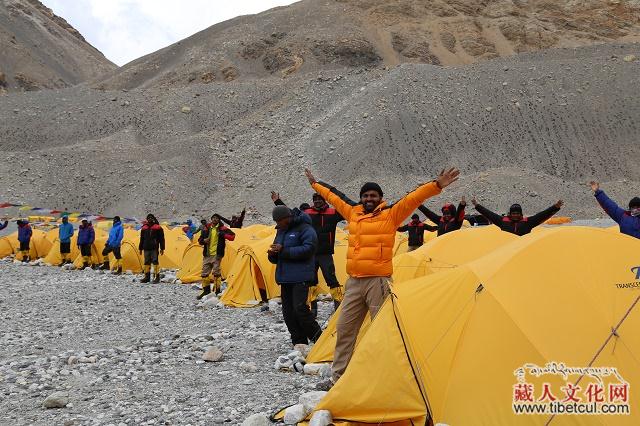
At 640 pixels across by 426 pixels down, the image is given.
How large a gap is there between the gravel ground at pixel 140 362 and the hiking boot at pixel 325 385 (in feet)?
0.28

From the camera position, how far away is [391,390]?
470cm

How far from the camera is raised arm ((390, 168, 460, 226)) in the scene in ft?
17.2

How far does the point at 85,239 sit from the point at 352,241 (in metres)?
16.4

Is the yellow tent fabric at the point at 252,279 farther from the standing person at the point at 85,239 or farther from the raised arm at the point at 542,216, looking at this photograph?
the standing person at the point at 85,239

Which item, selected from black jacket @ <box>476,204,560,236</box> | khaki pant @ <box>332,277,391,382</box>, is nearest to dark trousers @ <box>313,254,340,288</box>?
black jacket @ <box>476,204,560,236</box>

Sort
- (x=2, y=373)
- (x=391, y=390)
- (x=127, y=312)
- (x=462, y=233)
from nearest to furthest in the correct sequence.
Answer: (x=391, y=390) < (x=2, y=373) < (x=462, y=233) < (x=127, y=312)

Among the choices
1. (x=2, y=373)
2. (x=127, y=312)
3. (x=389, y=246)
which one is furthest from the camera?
(x=127, y=312)

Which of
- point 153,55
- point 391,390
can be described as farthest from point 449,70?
point 391,390

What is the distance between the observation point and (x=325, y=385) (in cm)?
632

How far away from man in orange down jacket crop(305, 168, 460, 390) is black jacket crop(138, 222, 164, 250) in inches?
410

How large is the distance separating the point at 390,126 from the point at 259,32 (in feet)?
133

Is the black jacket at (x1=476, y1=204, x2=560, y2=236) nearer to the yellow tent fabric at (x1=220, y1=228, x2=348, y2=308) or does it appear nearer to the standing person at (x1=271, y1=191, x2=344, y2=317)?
the standing person at (x1=271, y1=191, x2=344, y2=317)

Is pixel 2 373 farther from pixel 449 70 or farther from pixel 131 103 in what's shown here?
pixel 131 103

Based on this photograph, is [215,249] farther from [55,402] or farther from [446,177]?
[446,177]
